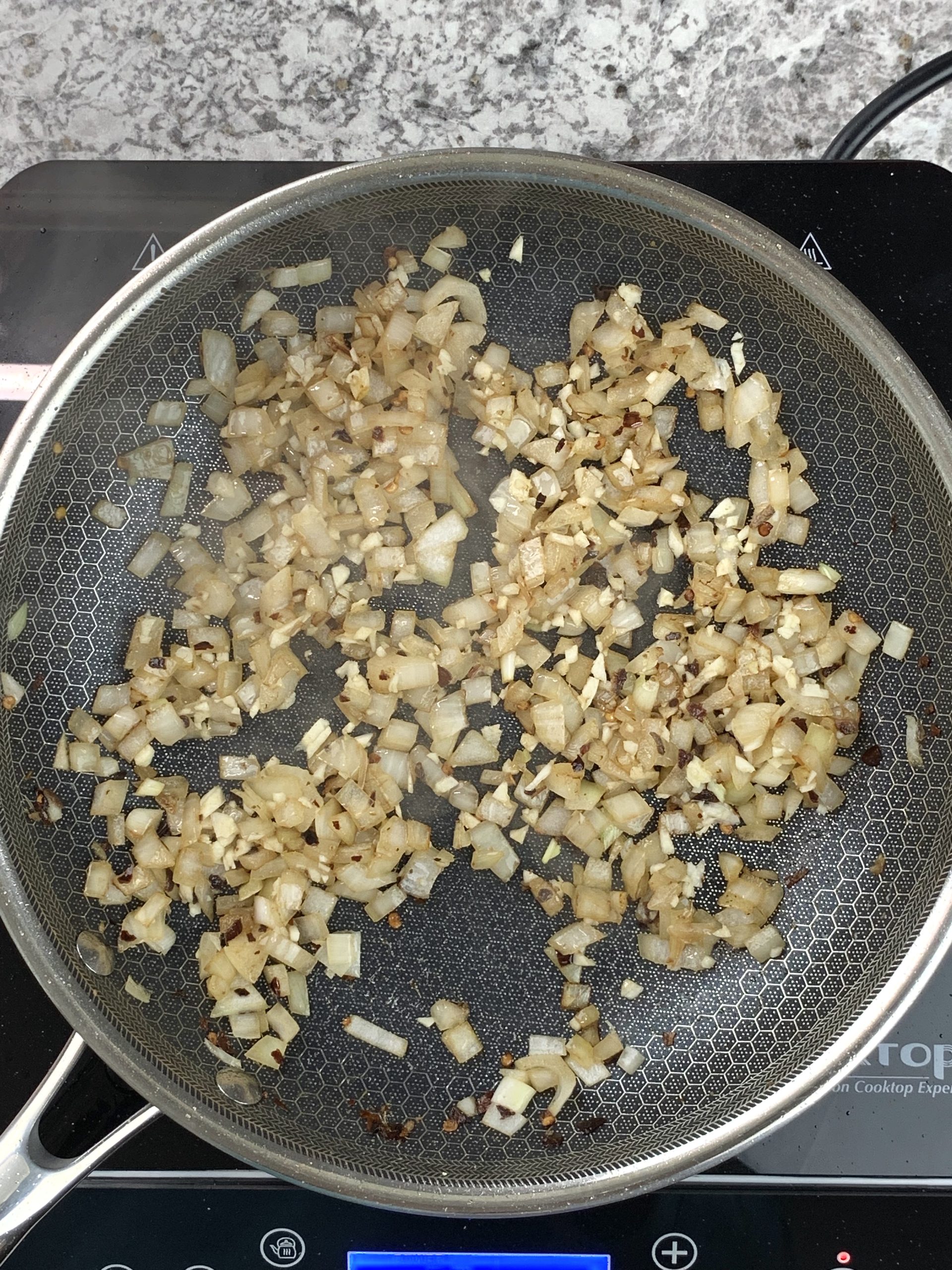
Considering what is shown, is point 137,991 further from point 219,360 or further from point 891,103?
point 891,103

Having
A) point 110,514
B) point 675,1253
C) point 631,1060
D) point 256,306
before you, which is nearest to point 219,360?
point 256,306

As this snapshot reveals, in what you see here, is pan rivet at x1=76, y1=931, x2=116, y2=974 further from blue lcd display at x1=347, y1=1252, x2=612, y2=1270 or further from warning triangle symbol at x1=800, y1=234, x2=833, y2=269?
warning triangle symbol at x1=800, y1=234, x2=833, y2=269

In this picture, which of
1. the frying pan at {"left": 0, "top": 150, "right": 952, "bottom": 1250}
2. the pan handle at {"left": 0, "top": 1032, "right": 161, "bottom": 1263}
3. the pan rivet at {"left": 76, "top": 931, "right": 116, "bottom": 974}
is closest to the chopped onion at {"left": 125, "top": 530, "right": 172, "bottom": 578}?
the frying pan at {"left": 0, "top": 150, "right": 952, "bottom": 1250}

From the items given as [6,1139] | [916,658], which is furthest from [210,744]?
[916,658]

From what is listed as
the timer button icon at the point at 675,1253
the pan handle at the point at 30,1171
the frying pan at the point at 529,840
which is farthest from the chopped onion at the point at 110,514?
the timer button icon at the point at 675,1253

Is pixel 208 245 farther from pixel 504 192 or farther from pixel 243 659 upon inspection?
pixel 243 659
